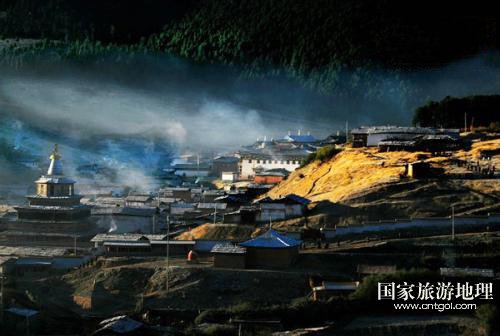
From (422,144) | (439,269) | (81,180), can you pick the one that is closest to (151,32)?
(81,180)

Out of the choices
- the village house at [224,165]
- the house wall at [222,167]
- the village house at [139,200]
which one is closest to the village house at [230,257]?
the village house at [139,200]

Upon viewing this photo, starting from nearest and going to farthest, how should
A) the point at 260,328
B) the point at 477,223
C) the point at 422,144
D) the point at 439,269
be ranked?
the point at 260,328, the point at 439,269, the point at 477,223, the point at 422,144

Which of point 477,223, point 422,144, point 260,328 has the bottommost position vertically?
point 260,328

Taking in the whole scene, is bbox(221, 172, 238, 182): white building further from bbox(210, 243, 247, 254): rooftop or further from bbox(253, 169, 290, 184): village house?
bbox(210, 243, 247, 254): rooftop

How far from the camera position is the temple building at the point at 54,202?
50781mm

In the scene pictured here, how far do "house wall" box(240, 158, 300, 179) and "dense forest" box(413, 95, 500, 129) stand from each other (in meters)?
9.08

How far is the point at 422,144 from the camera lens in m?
55.7

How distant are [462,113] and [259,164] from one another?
48.5 ft

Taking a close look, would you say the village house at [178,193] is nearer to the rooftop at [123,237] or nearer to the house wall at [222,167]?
the house wall at [222,167]

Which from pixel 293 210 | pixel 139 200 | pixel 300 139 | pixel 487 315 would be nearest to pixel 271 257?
pixel 293 210

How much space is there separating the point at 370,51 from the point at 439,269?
75.5 metres

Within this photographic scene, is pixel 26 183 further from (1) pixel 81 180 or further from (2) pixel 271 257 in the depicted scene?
(2) pixel 271 257

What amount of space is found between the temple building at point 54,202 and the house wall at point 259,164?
23.9 metres

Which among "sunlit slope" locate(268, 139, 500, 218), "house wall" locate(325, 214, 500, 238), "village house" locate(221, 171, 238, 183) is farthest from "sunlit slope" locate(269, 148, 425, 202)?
"village house" locate(221, 171, 238, 183)
